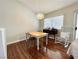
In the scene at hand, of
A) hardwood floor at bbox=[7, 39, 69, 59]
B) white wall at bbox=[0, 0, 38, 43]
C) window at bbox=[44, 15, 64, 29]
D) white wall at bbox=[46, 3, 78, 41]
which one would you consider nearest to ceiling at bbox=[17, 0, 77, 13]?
white wall at bbox=[46, 3, 78, 41]

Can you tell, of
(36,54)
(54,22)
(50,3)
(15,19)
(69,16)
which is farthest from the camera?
Answer: (54,22)

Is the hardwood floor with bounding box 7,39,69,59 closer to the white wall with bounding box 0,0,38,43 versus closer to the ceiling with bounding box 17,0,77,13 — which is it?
the white wall with bounding box 0,0,38,43

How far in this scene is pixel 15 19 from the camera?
182 inches

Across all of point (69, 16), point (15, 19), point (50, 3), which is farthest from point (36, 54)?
point (69, 16)

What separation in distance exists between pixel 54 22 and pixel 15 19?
9.13 feet

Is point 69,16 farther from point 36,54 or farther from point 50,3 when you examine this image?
point 36,54

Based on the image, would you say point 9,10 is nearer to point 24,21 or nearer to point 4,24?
point 4,24

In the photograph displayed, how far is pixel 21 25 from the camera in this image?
502cm

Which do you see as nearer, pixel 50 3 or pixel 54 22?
pixel 50 3

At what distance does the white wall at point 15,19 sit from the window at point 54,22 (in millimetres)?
1315

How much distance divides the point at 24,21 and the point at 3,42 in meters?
3.40

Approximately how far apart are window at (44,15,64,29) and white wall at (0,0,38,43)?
131cm

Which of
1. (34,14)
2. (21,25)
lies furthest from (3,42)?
(34,14)

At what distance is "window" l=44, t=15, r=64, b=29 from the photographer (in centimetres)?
507
